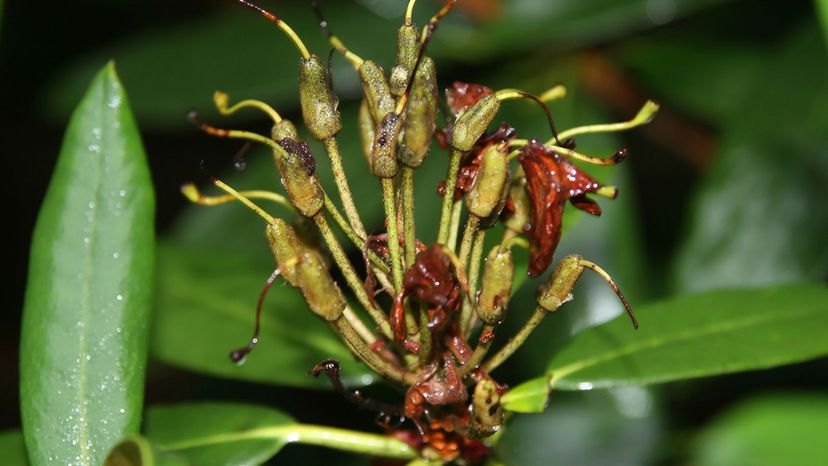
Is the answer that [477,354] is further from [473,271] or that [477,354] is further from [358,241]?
[358,241]

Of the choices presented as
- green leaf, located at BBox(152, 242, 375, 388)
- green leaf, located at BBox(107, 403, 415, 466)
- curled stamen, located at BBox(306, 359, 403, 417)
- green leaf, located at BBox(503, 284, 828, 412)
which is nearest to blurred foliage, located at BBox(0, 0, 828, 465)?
green leaf, located at BBox(152, 242, 375, 388)

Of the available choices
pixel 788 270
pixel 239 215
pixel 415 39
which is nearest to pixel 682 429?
pixel 788 270

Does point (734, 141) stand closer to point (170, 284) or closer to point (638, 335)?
point (638, 335)

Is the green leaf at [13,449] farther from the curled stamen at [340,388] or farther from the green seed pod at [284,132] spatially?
the green seed pod at [284,132]

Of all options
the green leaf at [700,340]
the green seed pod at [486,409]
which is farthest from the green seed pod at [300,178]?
the green leaf at [700,340]

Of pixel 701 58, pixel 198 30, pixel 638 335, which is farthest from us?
pixel 198 30

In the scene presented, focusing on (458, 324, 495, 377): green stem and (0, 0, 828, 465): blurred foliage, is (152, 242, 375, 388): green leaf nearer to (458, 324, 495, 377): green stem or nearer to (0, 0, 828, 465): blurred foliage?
(0, 0, 828, 465): blurred foliage
